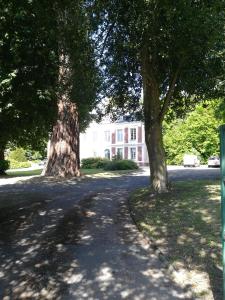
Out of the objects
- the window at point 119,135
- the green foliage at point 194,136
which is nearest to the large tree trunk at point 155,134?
the green foliage at point 194,136

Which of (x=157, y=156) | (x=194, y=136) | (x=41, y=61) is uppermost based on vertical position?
(x=194, y=136)

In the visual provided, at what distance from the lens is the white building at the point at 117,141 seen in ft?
260

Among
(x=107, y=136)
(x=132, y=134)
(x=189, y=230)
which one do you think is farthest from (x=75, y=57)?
(x=107, y=136)

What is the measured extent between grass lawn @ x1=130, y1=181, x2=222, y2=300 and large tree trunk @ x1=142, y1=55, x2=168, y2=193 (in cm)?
63

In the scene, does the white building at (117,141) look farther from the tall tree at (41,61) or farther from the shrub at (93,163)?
the tall tree at (41,61)

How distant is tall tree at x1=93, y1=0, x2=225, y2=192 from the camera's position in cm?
1271

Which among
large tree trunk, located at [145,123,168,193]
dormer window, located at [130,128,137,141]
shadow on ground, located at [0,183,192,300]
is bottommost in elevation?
shadow on ground, located at [0,183,192,300]

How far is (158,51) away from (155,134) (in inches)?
137

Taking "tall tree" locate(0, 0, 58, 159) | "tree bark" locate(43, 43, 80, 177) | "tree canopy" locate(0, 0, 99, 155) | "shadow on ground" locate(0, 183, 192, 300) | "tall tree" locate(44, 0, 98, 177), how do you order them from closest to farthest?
"shadow on ground" locate(0, 183, 192, 300)
"tall tree" locate(0, 0, 58, 159)
"tree canopy" locate(0, 0, 99, 155)
"tall tree" locate(44, 0, 98, 177)
"tree bark" locate(43, 43, 80, 177)

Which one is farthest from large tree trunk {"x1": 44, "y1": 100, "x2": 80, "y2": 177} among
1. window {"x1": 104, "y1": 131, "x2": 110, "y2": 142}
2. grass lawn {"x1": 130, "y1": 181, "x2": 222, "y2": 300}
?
window {"x1": 104, "y1": 131, "x2": 110, "y2": 142}

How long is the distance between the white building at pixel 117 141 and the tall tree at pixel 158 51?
Answer: 57.2 metres

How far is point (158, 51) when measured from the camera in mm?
15867

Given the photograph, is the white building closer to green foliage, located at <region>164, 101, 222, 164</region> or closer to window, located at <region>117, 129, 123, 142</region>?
window, located at <region>117, 129, 123, 142</region>

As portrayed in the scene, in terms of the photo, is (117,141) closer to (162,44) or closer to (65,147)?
(65,147)
